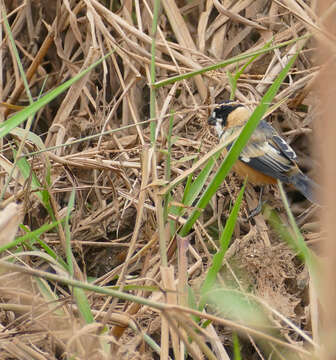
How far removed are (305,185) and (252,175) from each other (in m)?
0.35

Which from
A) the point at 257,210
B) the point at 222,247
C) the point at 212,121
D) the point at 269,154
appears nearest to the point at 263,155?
the point at 269,154

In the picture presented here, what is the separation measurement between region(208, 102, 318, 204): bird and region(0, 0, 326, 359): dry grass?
3.3 inches

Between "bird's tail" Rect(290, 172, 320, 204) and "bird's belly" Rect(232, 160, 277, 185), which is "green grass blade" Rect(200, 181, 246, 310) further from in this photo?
"bird's belly" Rect(232, 160, 277, 185)

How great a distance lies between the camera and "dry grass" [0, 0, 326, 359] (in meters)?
2.88

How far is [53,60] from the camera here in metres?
4.36

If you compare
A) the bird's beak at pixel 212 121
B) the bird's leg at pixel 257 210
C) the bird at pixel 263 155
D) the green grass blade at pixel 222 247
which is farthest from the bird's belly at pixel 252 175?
the green grass blade at pixel 222 247

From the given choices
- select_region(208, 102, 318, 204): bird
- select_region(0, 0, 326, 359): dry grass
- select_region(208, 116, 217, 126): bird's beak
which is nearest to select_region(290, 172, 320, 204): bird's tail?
select_region(208, 102, 318, 204): bird

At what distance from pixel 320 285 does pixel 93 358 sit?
2.37 feet

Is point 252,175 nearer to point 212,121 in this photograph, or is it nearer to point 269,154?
point 269,154

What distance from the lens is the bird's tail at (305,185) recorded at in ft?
11.6

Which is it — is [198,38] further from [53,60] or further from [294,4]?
[53,60]

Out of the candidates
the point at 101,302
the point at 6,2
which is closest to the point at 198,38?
the point at 6,2

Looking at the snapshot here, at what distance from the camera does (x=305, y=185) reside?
373cm

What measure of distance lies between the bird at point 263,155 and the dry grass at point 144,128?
0.08 meters
